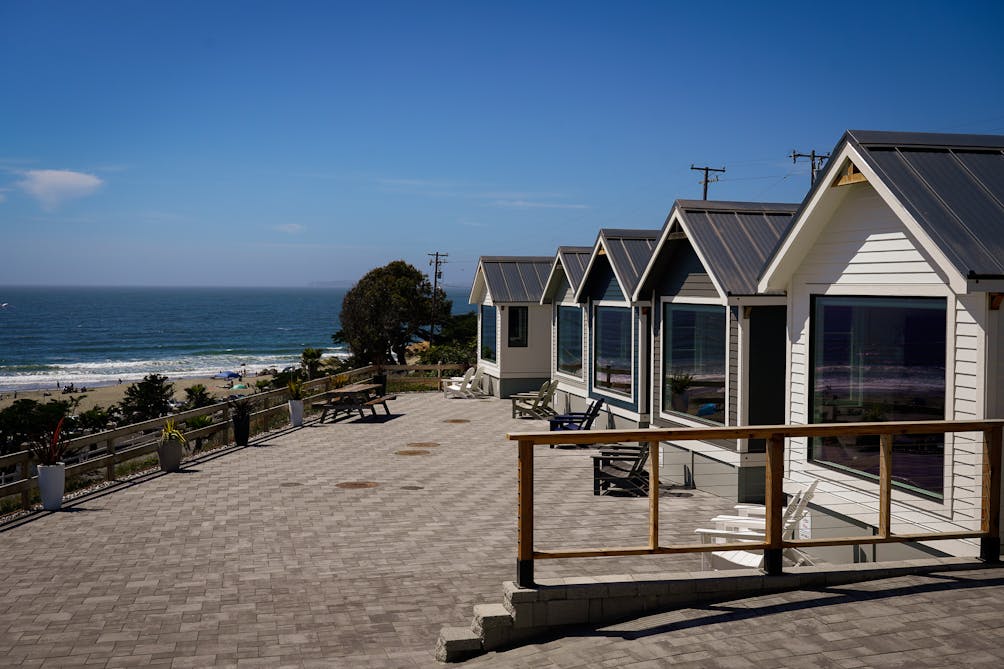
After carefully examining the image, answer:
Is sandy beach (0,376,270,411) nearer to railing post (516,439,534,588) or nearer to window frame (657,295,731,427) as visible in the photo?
window frame (657,295,731,427)

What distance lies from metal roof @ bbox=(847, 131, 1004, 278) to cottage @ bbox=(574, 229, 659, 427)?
6.93 metres

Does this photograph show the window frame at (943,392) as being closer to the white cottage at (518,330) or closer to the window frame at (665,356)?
the window frame at (665,356)

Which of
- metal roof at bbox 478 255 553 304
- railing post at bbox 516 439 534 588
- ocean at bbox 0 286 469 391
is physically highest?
metal roof at bbox 478 255 553 304

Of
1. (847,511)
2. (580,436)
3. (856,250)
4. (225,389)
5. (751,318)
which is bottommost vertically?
(225,389)

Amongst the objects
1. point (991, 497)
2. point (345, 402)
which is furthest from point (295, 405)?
point (991, 497)

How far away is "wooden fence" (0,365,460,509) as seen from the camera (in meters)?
12.0

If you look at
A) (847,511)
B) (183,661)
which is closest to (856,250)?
(847,511)

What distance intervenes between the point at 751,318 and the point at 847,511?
3877mm

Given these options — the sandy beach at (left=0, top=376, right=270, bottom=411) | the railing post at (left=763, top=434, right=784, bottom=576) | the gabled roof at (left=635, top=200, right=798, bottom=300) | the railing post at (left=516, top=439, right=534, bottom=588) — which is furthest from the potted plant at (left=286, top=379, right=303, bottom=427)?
the sandy beach at (left=0, top=376, right=270, bottom=411)

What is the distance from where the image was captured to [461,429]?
2000cm

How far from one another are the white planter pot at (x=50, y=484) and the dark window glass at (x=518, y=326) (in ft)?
51.6

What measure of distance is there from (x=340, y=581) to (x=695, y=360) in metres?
7.51

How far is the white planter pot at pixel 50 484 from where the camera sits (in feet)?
38.9

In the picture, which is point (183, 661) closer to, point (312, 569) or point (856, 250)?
point (312, 569)
